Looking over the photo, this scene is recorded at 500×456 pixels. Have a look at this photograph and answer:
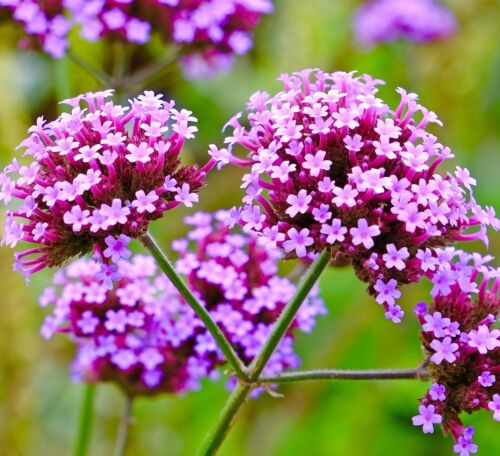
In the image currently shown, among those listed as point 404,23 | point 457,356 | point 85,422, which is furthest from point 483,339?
point 404,23

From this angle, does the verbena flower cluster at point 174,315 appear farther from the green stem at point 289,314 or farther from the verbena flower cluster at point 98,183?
the verbena flower cluster at point 98,183

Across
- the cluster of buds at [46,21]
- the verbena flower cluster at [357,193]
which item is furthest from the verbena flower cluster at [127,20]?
the verbena flower cluster at [357,193]

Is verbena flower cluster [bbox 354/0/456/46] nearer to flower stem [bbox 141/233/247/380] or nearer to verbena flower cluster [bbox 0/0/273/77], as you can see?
verbena flower cluster [bbox 0/0/273/77]

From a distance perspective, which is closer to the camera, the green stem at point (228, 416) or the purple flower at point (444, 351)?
the purple flower at point (444, 351)

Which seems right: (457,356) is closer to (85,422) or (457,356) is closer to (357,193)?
(357,193)

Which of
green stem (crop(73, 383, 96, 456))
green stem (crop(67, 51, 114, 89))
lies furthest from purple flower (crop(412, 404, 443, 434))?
green stem (crop(67, 51, 114, 89))

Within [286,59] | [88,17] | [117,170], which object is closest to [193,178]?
[117,170]
